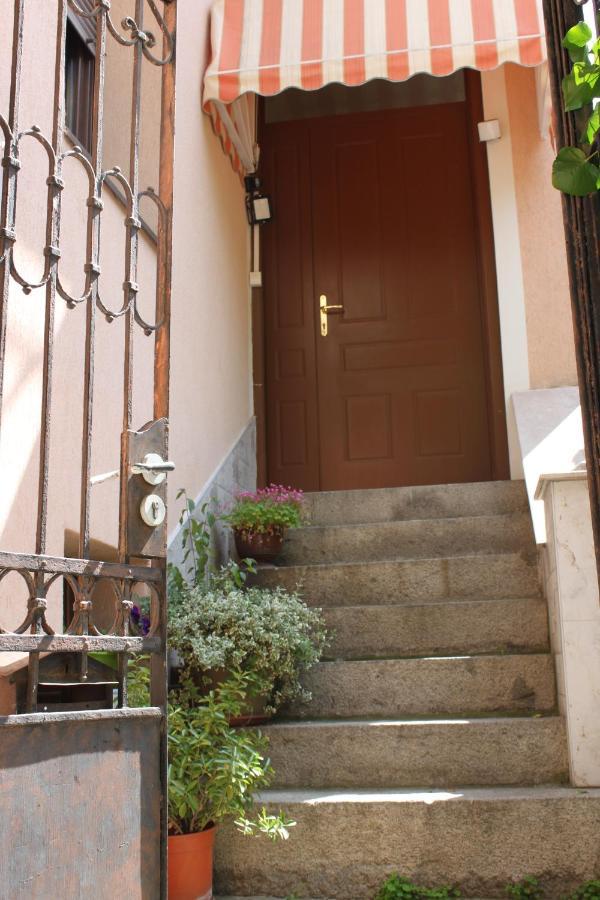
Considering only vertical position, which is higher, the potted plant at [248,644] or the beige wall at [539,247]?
the beige wall at [539,247]

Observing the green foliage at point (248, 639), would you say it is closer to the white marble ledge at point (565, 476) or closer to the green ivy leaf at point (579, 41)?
the white marble ledge at point (565, 476)

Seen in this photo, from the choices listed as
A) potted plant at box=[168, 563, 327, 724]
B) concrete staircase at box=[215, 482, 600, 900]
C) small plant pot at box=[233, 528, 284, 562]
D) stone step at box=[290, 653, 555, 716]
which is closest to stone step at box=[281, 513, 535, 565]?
concrete staircase at box=[215, 482, 600, 900]

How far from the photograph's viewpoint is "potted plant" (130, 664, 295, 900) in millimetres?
2400

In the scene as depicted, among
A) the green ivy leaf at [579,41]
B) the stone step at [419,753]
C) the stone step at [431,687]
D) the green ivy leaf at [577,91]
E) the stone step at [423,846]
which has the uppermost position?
the green ivy leaf at [579,41]

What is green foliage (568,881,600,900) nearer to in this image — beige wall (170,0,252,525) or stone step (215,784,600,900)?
stone step (215,784,600,900)

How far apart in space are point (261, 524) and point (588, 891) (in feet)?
6.61

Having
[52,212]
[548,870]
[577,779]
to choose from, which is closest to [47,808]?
[52,212]

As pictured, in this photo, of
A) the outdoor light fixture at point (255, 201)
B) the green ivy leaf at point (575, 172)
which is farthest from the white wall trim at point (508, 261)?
the green ivy leaf at point (575, 172)

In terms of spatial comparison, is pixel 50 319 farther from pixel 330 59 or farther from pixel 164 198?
pixel 330 59

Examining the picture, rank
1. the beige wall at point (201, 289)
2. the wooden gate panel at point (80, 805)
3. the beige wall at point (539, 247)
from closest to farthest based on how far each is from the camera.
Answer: the wooden gate panel at point (80, 805), the beige wall at point (201, 289), the beige wall at point (539, 247)

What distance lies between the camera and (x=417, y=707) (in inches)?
126

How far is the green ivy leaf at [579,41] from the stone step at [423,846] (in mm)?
1974

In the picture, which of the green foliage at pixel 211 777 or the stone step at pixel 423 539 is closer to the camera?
the green foliage at pixel 211 777

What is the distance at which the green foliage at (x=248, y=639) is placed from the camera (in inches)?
118
